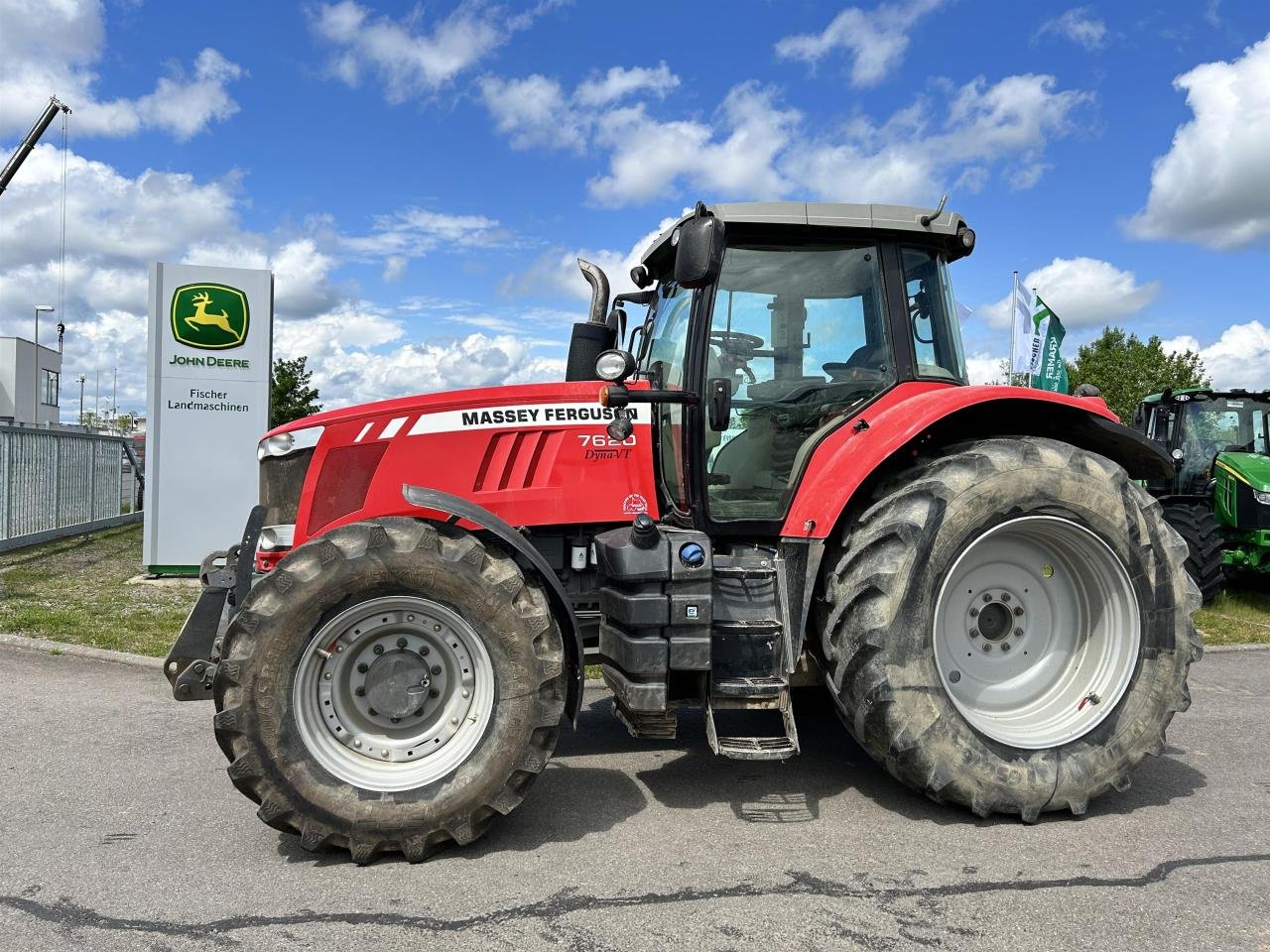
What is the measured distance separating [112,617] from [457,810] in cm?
597

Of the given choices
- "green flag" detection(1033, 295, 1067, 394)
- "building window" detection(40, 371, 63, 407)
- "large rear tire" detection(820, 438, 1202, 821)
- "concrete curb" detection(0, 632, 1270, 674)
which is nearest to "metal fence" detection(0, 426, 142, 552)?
"concrete curb" detection(0, 632, 1270, 674)

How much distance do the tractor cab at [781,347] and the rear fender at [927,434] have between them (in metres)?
0.12

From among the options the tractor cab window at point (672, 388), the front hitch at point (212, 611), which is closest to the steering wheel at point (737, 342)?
the tractor cab window at point (672, 388)

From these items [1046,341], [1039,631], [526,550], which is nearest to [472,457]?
[526,550]

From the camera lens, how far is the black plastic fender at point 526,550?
3650 mm

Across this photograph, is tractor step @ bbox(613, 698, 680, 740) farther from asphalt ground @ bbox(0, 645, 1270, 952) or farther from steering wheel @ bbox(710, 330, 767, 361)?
steering wheel @ bbox(710, 330, 767, 361)

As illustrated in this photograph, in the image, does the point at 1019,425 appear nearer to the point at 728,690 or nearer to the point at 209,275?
the point at 728,690

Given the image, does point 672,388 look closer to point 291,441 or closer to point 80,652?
point 291,441

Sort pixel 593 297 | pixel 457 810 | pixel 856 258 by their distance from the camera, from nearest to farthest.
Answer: pixel 457 810 → pixel 856 258 → pixel 593 297

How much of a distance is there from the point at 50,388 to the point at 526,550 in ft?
131

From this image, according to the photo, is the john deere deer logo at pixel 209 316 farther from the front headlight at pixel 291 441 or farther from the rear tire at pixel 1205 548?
the rear tire at pixel 1205 548

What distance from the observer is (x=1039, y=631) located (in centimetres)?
421

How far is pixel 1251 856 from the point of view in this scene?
348 centimetres

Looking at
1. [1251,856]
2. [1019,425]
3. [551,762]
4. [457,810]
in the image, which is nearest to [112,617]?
[551,762]
